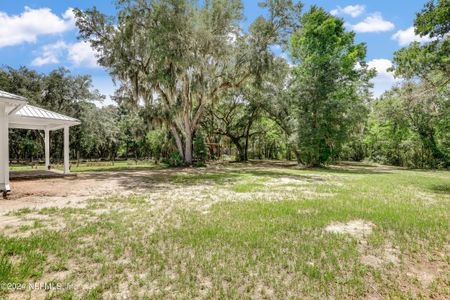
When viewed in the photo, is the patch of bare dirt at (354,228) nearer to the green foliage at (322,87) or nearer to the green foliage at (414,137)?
the green foliage at (322,87)

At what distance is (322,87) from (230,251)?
1806 cm

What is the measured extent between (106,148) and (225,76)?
29.8 metres

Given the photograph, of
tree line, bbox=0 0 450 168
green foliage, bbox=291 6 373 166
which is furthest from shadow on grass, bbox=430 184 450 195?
green foliage, bbox=291 6 373 166

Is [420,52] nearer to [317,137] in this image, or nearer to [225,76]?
[317,137]

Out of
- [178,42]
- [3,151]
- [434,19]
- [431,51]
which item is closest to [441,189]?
[431,51]

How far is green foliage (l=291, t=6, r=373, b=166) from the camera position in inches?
720

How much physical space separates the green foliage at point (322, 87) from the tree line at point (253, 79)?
3.6 inches

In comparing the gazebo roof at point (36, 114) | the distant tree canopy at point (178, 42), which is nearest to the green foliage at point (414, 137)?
the distant tree canopy at point (178, 42)

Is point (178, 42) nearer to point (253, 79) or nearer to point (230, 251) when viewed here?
point (253, 79)

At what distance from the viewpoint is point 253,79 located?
17531 mm

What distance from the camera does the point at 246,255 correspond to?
3.37 m

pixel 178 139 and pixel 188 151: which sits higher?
pixel 178 139

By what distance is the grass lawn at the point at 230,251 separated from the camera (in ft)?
8.61

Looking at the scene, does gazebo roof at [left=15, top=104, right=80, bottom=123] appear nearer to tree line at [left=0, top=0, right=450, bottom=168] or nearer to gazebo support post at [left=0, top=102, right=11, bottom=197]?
gazebo support post at [left=0, top=102, right=11, bottom=197]
